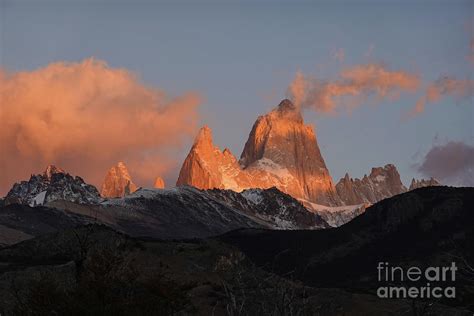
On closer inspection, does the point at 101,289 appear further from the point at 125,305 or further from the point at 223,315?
the point at 223,315

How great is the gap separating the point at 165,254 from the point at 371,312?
3965cm

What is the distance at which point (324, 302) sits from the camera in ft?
479

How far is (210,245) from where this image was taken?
174 m

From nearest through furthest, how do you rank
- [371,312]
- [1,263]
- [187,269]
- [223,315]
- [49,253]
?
1. [223,315]
2. [371,312]
3. [187,269]
4. [1,263]
5. [49,253]

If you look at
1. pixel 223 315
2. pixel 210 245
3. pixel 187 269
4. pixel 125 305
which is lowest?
pixel 125 305

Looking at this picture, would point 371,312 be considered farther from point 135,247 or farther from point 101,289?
point 101,289

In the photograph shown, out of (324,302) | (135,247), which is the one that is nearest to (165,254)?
(135,247)

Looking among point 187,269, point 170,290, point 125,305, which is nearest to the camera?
point 125,305

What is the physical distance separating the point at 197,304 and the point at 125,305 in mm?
71909

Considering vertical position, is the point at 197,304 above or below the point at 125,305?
above

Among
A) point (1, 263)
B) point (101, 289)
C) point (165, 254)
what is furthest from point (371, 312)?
point (101, 289)

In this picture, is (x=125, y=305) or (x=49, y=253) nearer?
(x=125, y=305)

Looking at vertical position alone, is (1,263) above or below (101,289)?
above

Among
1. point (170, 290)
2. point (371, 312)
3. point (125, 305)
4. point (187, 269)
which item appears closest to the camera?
point (125, 305)
